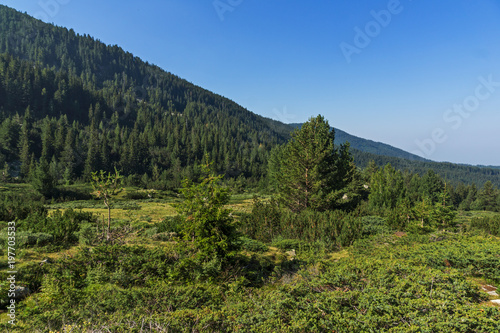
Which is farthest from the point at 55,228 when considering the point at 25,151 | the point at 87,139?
the point at 87,139

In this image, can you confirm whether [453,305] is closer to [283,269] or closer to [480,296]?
[480,296]

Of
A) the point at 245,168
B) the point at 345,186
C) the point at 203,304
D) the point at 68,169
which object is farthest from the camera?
the point at 245,168

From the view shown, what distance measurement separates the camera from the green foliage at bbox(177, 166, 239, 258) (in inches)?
338

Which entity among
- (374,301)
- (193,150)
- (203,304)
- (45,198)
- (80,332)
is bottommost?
(45,198)

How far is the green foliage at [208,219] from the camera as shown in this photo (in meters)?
8.58

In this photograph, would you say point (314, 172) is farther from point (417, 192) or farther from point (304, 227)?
point (417, 192)

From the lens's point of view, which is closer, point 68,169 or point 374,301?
point 374,301

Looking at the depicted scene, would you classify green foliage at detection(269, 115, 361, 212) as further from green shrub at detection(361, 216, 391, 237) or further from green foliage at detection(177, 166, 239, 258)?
green foliage at detection(177, 166, 239, 258)

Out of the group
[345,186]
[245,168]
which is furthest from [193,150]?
[345,186]

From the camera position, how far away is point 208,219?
8617 millimetres

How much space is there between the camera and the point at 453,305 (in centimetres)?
468

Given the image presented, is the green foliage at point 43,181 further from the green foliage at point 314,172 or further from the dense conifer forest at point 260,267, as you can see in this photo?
the green foliage at point 314,172

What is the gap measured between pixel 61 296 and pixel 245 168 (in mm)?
96726

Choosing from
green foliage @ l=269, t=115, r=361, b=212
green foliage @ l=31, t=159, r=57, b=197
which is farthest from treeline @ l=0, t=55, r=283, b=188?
green foliage @ l=269, t=115, r=361, b=212
